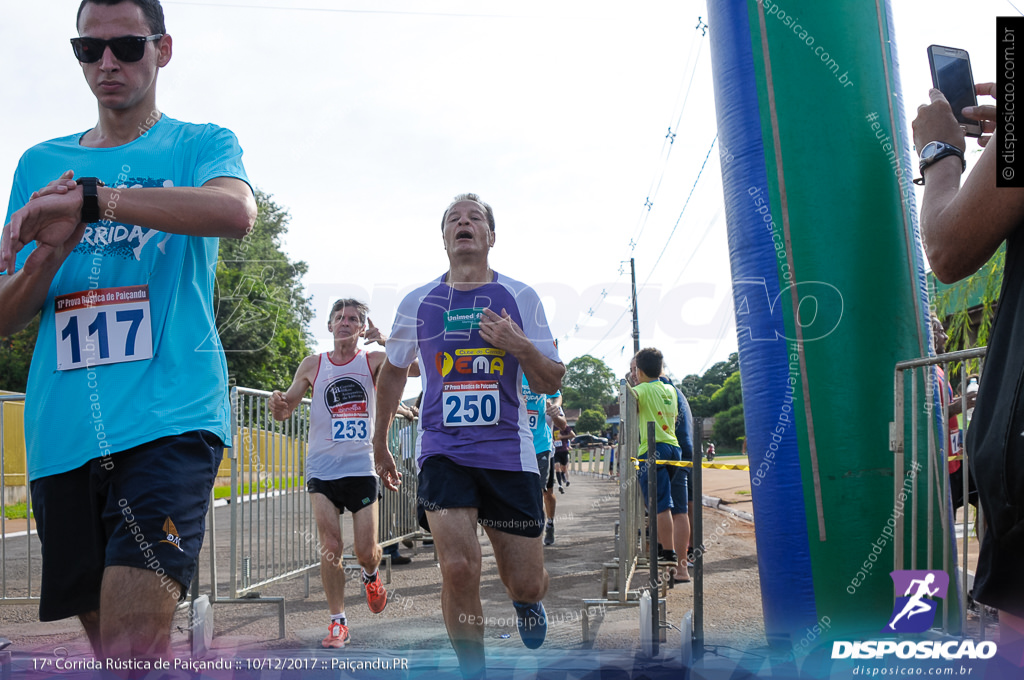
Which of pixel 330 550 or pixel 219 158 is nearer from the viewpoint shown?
pixel 219 158

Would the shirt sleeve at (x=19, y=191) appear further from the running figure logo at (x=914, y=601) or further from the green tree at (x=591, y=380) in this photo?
the green tree at (x=591, y=380)

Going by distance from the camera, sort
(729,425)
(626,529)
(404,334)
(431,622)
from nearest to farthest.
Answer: (404,334) < (431,622) < (626,529) < (729,425)

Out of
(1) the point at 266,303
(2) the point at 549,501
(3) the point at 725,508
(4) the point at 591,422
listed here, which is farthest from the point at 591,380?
(2) the point at 549,501

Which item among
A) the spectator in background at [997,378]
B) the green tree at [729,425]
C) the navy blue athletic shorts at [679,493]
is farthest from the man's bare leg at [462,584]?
the green tree at [729,425]

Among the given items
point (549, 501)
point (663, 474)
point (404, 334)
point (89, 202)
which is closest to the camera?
point (89, 202)

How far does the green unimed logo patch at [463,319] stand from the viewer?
421cm

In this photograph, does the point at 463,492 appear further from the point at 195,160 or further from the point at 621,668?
the point at 195,160

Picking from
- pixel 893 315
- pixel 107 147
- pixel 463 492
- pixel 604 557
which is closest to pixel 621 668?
pixel 463 492

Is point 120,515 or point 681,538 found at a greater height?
point 120,515

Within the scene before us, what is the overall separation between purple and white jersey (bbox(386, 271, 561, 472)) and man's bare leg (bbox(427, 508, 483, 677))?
0.29 metres

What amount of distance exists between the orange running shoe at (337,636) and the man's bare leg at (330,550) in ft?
0.47

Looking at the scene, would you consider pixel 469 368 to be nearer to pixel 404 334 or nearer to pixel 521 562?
pixel 404 334

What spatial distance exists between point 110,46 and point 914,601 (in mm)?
3999

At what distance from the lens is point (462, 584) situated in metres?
3.84
